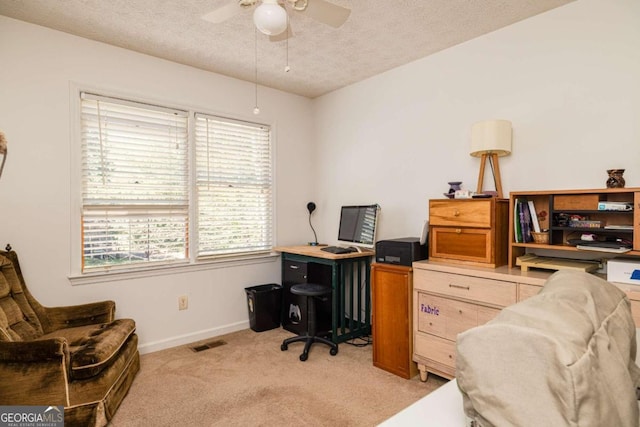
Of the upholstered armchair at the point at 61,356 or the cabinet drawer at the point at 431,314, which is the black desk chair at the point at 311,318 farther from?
the upholstered armchair at the point at 61,356

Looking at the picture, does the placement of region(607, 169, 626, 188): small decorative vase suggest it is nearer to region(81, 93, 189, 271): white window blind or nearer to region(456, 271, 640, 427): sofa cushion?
region(456, 271, 640, 427): sofa cushion

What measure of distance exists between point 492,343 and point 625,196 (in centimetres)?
210

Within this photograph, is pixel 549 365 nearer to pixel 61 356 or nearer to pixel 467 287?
pixel 467 287

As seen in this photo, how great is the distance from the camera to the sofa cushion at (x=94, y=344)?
75.9 inches

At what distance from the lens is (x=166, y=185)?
3186 millimetres

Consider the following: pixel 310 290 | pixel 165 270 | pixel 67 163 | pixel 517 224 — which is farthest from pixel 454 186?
pixel 67 163

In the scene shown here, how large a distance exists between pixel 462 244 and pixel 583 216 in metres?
0.72

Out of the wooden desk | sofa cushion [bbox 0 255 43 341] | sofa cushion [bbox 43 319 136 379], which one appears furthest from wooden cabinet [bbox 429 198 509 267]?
sofa cushion [bbox 0 255 43 341]

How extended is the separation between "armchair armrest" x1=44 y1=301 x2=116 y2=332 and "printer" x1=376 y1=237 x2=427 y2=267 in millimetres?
2074

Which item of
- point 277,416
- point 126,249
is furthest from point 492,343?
point 126,249

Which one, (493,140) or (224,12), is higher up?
(224,12)

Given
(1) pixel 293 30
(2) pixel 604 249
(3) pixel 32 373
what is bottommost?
(3) pixel 32 373

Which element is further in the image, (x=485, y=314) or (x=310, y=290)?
(x=310, y=290)

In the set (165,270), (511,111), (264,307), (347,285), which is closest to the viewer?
(511,111)
